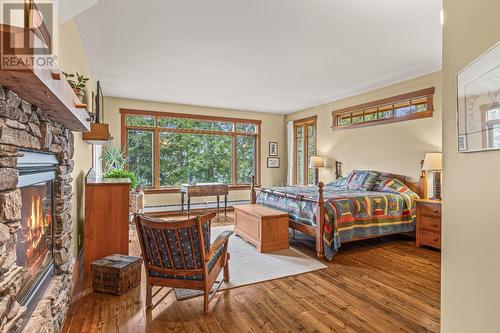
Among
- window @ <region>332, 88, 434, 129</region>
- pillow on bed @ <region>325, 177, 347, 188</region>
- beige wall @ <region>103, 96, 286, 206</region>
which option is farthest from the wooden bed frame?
beige wall @ <region>103, 96, 286, 206</region>

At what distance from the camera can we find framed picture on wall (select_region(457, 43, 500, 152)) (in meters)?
1.14

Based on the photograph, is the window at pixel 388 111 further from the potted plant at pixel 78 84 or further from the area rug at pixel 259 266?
the potted plant at pixel 78 84

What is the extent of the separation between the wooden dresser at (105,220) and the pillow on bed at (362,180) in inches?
154

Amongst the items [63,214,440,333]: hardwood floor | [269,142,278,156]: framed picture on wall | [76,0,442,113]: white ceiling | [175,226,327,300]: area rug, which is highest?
[76,0,442,113]: white ceiling

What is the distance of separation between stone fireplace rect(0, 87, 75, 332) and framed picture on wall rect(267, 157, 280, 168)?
601 centimetres

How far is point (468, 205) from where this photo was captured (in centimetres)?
137

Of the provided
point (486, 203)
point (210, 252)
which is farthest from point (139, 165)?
point (486, 203)

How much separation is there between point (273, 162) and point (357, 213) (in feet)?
14.1

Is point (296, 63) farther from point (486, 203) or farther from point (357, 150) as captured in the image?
point (486, 203)

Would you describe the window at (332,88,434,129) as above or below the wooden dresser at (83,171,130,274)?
above

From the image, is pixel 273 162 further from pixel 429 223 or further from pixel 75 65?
pixel 75 65

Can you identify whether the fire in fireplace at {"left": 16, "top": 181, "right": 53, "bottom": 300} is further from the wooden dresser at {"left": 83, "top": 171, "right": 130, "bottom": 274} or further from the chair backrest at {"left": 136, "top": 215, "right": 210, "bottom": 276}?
the wooden dresser at {"left": 83, "top": 171, "right": 130, "bottom": 274}

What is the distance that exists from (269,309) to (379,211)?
2514 mm

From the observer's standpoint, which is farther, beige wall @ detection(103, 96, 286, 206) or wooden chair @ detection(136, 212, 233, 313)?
beige wall @ detection(103, 96, 286, 206)
